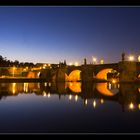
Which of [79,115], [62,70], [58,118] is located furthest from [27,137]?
[62,70]

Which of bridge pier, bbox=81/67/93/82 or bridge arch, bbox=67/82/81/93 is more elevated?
bridge pier, bbox=81/67/93/82

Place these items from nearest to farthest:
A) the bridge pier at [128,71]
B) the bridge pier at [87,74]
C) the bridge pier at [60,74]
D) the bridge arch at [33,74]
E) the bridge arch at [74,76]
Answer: the bridge pier at [128,71] < the bridge pier at [87,74] < the bridge pier at [60,74] < the bridge arch at [74,76] < the bridge arch at [33,74]

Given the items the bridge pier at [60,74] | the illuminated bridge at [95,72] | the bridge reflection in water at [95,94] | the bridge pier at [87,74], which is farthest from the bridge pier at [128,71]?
the bridge pier at [60,74]

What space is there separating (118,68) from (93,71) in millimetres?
7374

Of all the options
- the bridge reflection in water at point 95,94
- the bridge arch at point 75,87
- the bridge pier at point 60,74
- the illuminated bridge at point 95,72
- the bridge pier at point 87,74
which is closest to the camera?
the bridge reflection in water at point 95,94

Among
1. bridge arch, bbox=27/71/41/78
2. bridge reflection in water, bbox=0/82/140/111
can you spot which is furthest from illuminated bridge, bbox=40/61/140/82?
bridge reflection in water, bbox=0/82/140/111

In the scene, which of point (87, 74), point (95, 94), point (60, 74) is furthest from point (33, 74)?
point (95, 94)

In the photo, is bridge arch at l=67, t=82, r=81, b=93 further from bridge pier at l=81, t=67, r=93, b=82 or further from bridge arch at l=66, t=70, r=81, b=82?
bridge arch at l=66, t=70, r=81, b=82

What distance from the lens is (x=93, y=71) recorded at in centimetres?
4697

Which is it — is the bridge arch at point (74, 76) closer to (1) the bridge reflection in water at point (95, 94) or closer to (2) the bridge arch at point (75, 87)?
(2) the bridge arch at point (75, 87)

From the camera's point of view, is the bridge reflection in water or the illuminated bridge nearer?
the bridge reflection in water

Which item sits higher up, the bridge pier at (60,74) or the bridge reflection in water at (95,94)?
the bridge pier at (60,74)
